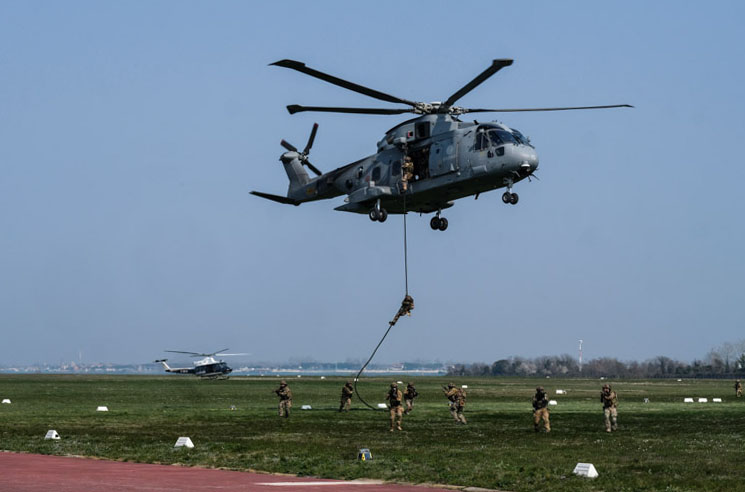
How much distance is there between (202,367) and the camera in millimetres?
119312

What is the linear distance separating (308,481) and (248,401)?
44.6 meters

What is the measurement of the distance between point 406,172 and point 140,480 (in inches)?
788

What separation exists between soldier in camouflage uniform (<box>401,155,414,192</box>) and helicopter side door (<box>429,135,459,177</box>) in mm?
898

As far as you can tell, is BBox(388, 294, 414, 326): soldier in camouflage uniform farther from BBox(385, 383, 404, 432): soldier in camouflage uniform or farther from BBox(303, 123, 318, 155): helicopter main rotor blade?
BBox(303, 123, 318, 155): helicopter main rotor blade

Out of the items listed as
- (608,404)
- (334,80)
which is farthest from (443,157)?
(608,404)

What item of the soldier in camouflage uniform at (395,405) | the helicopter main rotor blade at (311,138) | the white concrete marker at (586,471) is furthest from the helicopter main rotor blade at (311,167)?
the white concrete marker at (586,471)

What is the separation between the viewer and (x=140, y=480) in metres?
22.5

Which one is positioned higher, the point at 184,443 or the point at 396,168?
the point at 396,168

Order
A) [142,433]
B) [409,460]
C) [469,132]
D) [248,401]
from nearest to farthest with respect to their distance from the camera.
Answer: [409,460] < [142,433] < [469,132] < [248,401]

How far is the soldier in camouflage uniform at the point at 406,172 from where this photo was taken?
3947 centimetres

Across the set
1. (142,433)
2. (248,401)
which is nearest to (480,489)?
(142,433)

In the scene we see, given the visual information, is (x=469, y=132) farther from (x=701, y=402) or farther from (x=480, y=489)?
(x=701, y=402)

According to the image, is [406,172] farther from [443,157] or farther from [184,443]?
[184,443]

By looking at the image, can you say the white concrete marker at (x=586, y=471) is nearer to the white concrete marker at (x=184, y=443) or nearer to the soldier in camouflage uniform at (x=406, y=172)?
the white concrete marker at (x=184, y=443)
